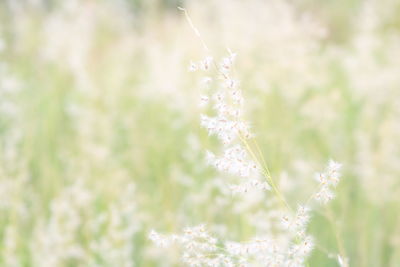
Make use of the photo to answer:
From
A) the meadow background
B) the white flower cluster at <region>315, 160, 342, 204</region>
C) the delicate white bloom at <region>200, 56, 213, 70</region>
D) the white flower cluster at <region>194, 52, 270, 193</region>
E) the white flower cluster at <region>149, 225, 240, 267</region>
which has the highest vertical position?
the meadow background

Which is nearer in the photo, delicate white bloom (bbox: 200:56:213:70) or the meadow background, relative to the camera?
delicate white bloom (bbox: 200:56:213:70)

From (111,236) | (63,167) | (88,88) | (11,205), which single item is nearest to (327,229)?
(111,236)

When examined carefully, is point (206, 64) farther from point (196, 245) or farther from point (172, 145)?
point (172, 145)

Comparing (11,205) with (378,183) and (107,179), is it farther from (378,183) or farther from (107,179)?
(378,183)

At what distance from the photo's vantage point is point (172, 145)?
393cm

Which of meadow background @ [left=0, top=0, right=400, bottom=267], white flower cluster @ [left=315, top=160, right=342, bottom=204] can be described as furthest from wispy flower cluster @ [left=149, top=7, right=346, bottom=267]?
meadow background @ [left=0, top=0, right=400, bottom=267]

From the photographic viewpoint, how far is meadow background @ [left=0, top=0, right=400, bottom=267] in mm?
2595

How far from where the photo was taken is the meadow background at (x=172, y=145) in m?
2.59

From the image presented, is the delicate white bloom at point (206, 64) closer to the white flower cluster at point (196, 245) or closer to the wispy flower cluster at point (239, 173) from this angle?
the wispy flower cluster at point (239, 173)

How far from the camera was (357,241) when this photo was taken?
272 centimetres

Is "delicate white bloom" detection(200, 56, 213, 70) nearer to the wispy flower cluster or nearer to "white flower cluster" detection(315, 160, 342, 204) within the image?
the wispy flower cluster

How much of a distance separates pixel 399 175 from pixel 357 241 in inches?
21.2

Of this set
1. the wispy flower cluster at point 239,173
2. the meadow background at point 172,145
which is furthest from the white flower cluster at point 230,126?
the meadow background at point 172,145

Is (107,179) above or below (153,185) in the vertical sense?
below
